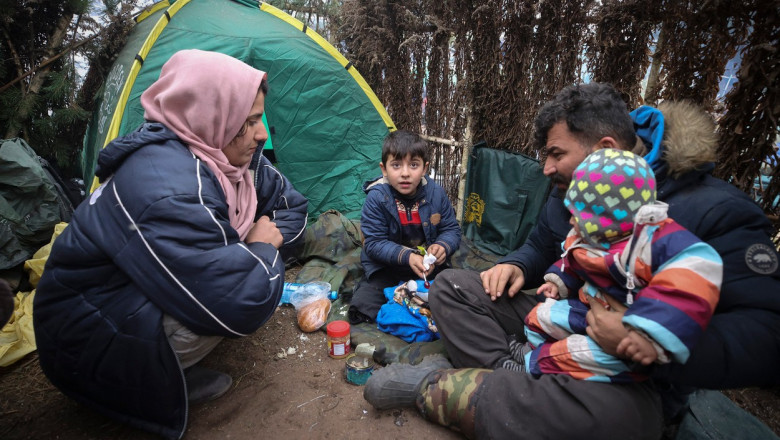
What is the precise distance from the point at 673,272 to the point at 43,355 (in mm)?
2473

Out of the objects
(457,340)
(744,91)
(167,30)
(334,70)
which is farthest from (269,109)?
(744,91)

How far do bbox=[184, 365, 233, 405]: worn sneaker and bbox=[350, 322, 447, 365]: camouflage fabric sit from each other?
0.79 metres

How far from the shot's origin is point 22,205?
10.1 feet

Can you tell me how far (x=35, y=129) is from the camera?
411cm

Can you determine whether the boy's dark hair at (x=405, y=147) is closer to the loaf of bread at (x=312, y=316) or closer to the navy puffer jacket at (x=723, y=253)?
the loaf of bread at (x=312, y=316)

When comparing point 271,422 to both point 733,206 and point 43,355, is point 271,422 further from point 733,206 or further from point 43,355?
point 733,206

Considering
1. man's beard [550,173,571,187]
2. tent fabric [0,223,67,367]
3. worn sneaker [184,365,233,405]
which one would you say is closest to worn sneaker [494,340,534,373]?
man's beard [550,173,571,187]

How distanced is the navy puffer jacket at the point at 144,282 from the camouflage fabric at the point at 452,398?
2.64 feet

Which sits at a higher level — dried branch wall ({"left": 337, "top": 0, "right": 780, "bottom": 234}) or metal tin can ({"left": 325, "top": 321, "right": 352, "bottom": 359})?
dried branch wall ({"left": 337, "top": 0, "right": 780, "bottom": 234})

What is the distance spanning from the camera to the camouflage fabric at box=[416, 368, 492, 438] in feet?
5.44

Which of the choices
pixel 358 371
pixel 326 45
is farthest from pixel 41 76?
pixel 358 371

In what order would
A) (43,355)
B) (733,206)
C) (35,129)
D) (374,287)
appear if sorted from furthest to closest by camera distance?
(35,129) → (374,287) → (43,355) → (733,206)

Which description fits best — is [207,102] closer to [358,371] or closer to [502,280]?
[358,371]

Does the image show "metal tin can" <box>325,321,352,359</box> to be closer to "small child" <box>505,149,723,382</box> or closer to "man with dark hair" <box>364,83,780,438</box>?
"man with dark hair" <box>364,83,780,438</box>
